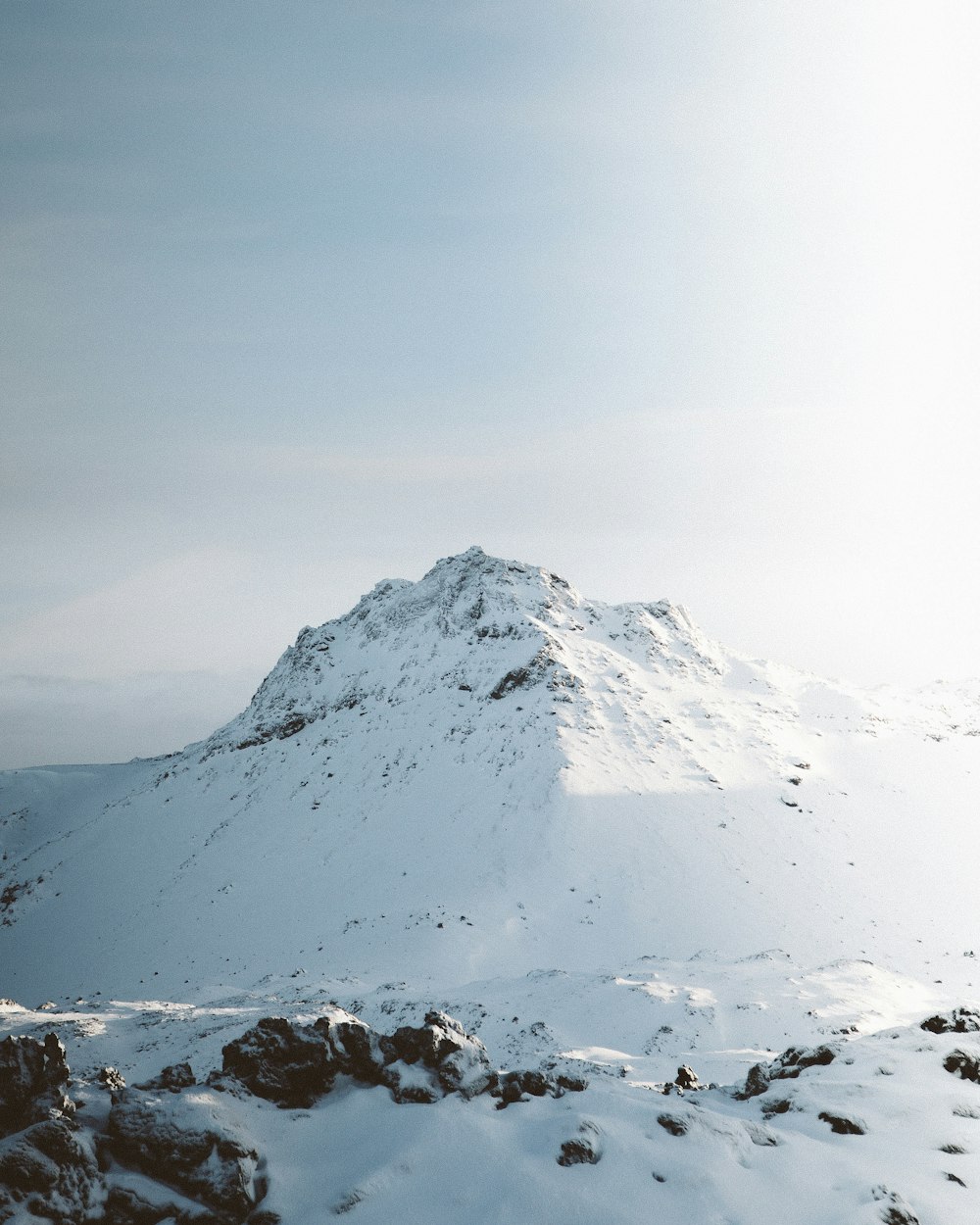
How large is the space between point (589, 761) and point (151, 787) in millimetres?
46416

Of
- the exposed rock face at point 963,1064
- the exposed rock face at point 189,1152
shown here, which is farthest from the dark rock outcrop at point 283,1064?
the exposed rock face at point 963,1064

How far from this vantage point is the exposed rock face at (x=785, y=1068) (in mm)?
16438

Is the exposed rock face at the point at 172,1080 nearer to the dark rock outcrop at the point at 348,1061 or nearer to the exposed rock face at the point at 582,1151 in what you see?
the dark rock outcrop at the point at 348,1061

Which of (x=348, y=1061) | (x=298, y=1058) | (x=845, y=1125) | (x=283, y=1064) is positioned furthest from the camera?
(x=348, y=1061)

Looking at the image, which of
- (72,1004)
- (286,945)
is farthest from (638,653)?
(72,1004)

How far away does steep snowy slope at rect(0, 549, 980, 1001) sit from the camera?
3978cm

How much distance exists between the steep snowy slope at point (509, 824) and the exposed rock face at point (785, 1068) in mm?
18715

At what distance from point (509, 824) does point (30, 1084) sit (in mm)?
36423

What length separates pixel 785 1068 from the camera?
57.8 ft

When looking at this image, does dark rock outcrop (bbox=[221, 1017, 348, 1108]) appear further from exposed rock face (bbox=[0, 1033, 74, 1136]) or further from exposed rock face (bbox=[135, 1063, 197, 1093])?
exposed rock face (bbox=[0, 1033, 74, 1136])

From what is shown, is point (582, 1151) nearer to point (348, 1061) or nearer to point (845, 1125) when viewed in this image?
point (845, 1125)

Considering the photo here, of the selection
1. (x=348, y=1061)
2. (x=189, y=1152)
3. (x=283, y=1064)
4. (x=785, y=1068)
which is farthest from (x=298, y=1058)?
(x=785, y=1068)

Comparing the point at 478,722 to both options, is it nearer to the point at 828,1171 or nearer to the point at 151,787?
the point at 151,787

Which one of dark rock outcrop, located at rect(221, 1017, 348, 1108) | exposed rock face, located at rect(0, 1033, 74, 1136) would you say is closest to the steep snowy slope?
dark rock outcrop, located at rect(221, 1017, 348, 1108)
